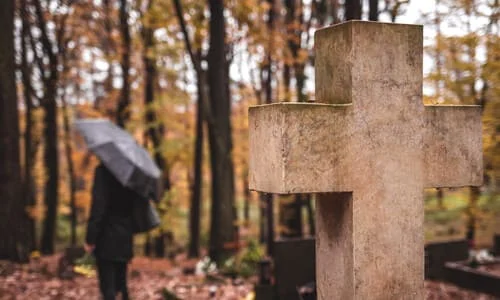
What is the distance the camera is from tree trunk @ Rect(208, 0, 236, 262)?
9969mm

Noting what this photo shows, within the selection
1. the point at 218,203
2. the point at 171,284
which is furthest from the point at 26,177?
the point at 171,284

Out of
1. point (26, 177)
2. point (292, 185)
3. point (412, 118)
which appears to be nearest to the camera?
point (292, 185)

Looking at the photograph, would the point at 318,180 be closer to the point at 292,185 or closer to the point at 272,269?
the point at 292,185

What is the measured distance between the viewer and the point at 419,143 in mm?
3186

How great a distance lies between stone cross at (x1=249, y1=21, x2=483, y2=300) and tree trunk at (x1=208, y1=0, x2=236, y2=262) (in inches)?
267

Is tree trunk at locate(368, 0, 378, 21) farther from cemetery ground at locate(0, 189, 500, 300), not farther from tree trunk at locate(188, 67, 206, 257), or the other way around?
tree trunk at locate(188, 67, 206, 257)

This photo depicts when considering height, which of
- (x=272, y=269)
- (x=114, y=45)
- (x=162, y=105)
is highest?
(x=114, y=45)

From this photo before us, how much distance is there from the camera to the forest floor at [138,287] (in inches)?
283

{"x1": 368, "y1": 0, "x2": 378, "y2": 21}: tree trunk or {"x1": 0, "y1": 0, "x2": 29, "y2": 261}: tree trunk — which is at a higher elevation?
{"x1": 368, "y1": 0, "x2": 378, "y2": 21}: tree trunk

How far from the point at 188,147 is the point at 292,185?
47.7ft

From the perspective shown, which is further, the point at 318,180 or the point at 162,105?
the point at 162,105

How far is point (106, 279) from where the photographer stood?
5.80 meters

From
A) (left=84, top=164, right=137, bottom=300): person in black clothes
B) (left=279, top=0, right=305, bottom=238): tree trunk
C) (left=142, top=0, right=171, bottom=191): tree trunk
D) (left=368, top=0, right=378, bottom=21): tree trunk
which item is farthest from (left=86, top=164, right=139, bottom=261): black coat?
(left=142, top=0, right=171, bottom=191): tree trunk

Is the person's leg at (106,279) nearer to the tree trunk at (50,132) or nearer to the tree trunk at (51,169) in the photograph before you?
the tree trunk at (50,132)
